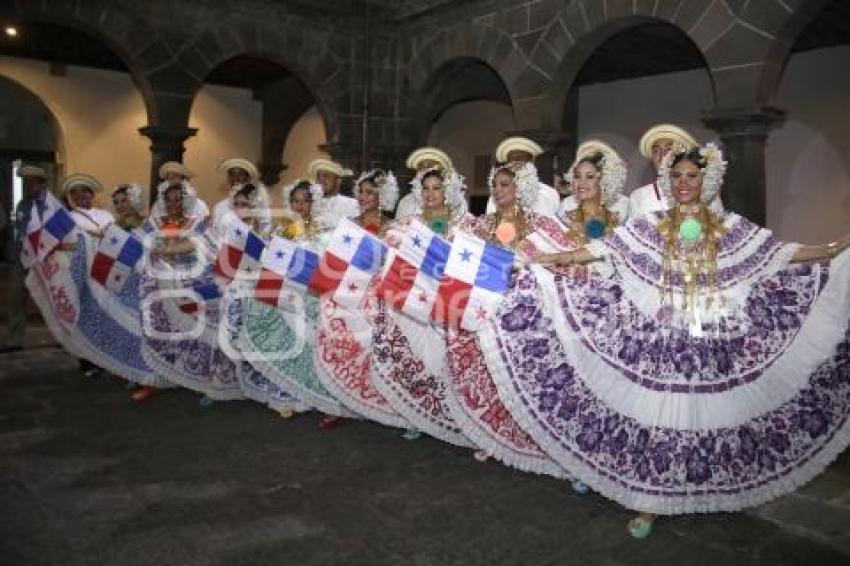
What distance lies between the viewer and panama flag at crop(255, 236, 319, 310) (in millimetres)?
4781

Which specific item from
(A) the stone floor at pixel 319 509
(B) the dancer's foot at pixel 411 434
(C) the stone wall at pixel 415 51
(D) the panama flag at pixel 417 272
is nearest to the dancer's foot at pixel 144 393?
(A) the stone floor at pixel 319 509

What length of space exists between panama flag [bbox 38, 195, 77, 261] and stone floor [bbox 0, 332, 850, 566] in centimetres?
182

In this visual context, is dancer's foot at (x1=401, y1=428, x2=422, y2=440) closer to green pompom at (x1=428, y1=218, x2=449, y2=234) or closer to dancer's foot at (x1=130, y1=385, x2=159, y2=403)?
green pompom at (x1=428, y1=218, x2=449, y2=234)

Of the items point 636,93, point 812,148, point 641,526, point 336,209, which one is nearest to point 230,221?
point 336,209

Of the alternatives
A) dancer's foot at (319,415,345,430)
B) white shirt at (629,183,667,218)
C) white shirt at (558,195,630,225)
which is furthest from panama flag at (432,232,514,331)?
white shirt at (629,183,667,218)

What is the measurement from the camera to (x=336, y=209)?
5.99m

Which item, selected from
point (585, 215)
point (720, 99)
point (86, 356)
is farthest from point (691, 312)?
point (86, 356)

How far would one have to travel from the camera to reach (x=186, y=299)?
5.24 m

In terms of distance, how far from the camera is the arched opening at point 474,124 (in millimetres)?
11203

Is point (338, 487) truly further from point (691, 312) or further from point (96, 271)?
point (96, 271)

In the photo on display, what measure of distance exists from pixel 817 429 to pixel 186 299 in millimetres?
3957

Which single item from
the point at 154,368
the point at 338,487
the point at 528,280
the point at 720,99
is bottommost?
the point at 338,487

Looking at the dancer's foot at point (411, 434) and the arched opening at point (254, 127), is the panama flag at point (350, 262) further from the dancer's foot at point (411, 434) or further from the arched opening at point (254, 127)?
the arched opening at point (254, 127)

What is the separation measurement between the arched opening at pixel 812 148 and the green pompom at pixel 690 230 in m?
6.61
